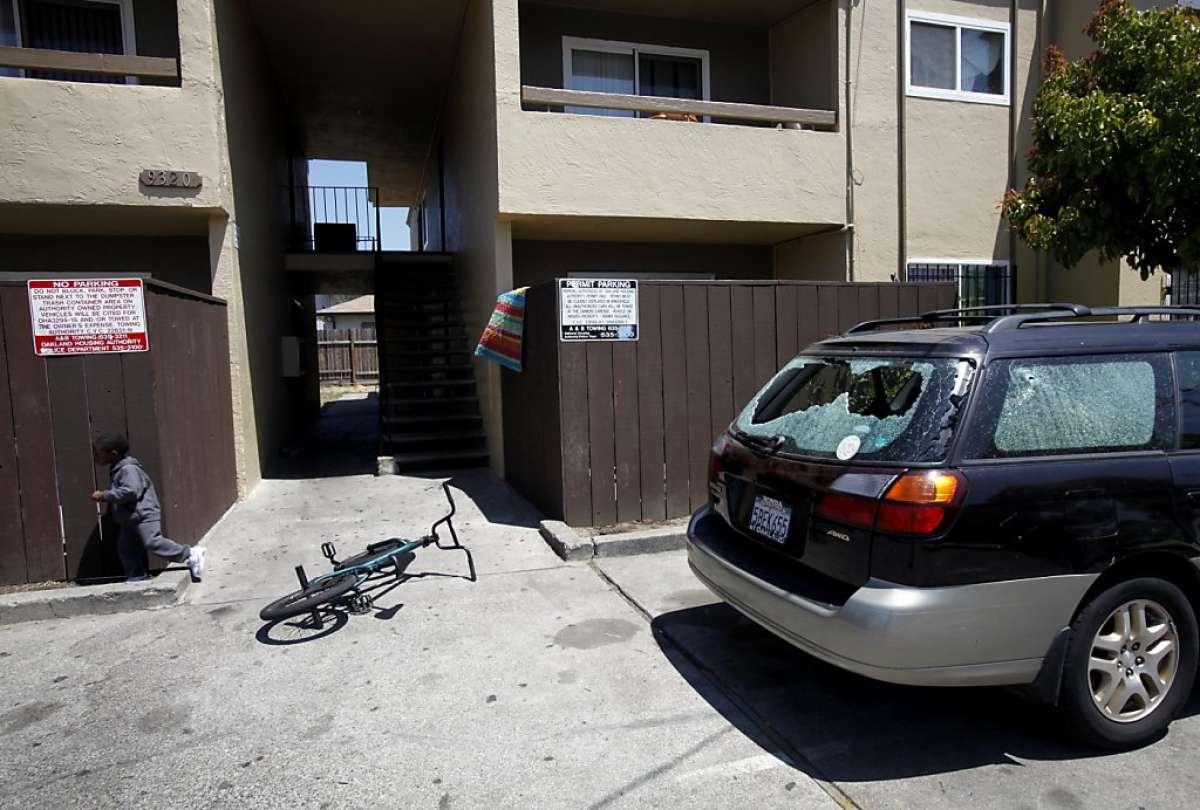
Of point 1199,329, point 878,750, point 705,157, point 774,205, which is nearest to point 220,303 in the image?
point 705,157

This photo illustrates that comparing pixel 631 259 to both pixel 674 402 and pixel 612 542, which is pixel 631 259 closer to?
pixel 674 402

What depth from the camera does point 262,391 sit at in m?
9.60

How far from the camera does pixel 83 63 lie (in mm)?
7344

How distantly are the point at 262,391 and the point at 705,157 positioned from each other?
602cm

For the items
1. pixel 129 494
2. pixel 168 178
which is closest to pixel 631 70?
pixel 168 178

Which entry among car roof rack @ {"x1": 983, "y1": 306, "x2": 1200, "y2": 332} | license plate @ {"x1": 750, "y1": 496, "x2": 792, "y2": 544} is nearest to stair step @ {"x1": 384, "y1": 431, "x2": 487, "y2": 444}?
license plate @ {"x1": 750, "y1": 496, "x2": 792, "y2": 544}

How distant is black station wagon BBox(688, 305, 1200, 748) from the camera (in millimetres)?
2961

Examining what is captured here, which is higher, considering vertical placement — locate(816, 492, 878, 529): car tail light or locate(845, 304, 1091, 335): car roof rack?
locate(845, 304, 1091, 335): car roof rack

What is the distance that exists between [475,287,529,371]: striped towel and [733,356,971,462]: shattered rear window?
362cm

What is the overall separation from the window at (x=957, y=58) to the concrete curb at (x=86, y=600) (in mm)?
9585

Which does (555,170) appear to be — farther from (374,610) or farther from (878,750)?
(878,750)

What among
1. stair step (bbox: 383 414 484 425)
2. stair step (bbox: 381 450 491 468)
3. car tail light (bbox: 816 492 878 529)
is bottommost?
stair step (bbox: 381 450 491 468)

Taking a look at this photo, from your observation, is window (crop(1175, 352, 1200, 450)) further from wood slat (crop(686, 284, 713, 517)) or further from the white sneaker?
the white sneaker

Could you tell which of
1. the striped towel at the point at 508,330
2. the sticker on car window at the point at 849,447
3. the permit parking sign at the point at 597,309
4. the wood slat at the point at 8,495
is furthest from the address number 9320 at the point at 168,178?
the sticker on car window at the point at 849,447
